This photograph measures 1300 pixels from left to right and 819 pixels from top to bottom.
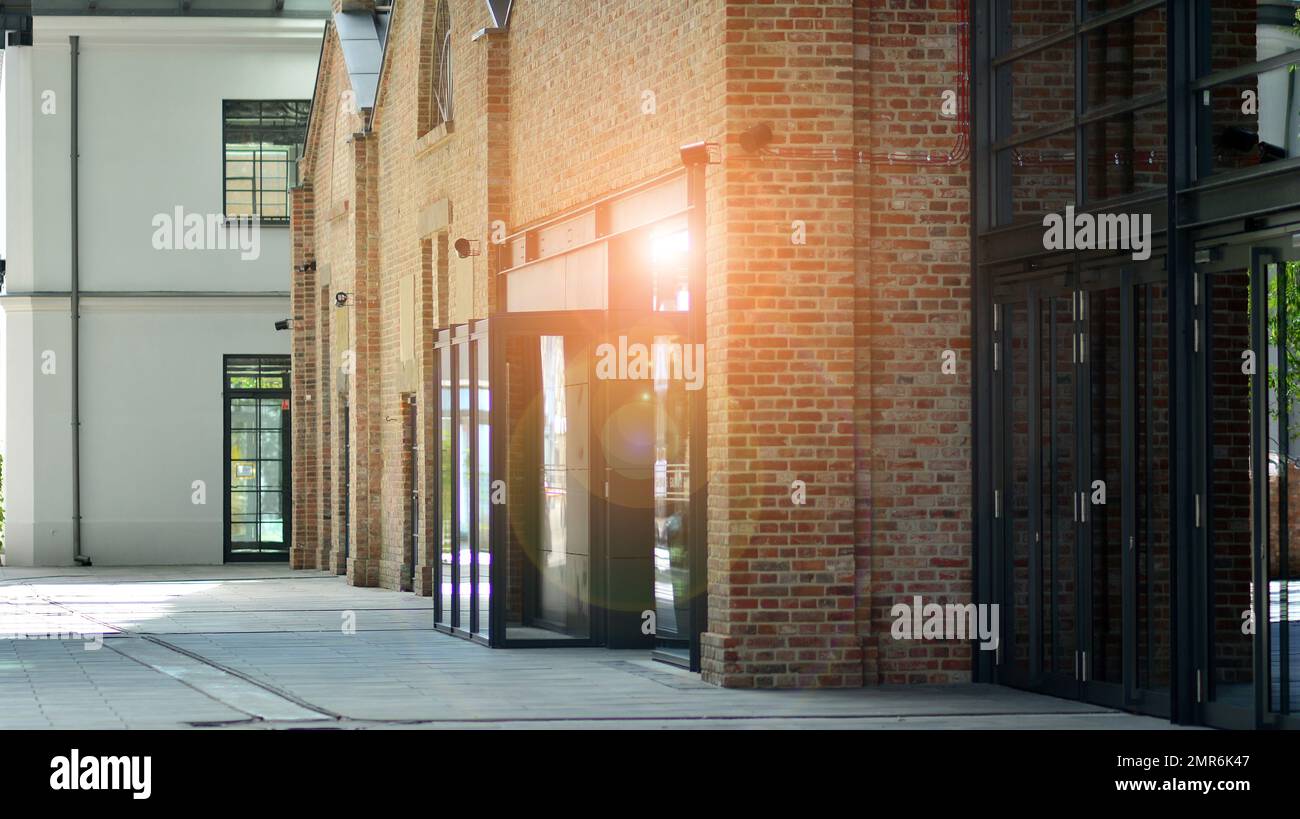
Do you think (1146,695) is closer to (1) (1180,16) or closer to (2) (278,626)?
(1) (1180,16)

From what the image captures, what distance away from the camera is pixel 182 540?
30609mm

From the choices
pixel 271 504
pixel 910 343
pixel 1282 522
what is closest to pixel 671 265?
pixel 910 343

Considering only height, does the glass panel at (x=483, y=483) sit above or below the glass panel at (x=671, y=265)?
below

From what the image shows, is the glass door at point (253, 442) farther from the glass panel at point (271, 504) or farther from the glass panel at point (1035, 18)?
the glass panel at point (1035, 18)

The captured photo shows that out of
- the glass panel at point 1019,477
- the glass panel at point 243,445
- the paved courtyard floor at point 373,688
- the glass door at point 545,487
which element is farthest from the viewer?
the glass panel at point 243,445

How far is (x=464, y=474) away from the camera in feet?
55.0

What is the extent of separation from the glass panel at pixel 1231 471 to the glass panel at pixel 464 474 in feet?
22.1

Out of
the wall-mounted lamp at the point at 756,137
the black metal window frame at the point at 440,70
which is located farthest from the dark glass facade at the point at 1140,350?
the black metal window frame at the point at 440,70

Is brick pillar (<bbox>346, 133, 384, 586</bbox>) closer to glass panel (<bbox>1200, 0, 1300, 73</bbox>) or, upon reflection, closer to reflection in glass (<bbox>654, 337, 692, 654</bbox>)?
reflection in glass (<bbox>654, 337, 692, 654</bbox>)

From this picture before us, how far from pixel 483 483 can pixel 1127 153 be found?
6.32 meters

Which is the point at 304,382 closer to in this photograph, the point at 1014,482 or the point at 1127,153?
the point at 1014,482

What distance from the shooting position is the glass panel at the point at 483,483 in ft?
52.9

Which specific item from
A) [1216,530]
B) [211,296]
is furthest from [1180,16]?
[211,296]

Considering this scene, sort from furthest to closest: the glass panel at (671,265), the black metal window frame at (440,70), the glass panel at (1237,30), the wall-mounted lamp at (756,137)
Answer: the black metal window frame at (440,70)
the glass panel at (671,265)
the wall-mounted lamp at (756,137)
the glass panel at (1237,30)
